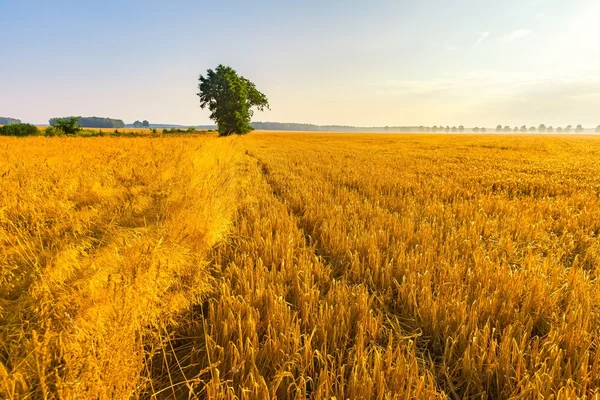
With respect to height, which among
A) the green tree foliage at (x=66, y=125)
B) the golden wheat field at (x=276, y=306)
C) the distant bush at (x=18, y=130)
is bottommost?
the golden wheat field at (x=276, y=306)

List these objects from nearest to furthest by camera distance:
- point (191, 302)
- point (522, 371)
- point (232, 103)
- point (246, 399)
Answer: point (246, 399) < point (522, 371) < point (191, 302) < point (232, 103)

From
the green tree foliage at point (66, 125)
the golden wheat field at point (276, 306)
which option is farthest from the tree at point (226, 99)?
the golden wheat field at point (276, 306)

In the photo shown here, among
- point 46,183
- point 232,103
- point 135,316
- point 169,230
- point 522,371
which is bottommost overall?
point 522,371

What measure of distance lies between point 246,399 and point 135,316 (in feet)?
3.03

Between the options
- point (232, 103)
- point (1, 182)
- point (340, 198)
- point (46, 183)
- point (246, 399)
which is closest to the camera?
point (246, 399)

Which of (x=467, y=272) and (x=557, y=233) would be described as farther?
(x=557, y=233)

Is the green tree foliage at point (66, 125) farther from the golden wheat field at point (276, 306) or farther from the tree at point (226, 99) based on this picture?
the golden wheat field at point (276, 306)

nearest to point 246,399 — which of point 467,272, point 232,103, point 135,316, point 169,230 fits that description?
point 135,316

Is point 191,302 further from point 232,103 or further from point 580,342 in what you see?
point 232,103

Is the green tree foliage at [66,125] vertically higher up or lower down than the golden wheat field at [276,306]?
higher up

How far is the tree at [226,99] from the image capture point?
149 feet

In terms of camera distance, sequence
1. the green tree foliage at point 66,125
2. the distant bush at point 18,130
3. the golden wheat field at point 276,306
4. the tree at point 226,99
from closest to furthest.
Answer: the golden wheat field at point 276,306 → the distant bush at point 18,130 → the green tree foliage at point 66,125 → the tree at point 226,99

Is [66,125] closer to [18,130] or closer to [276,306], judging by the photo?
[18,130]

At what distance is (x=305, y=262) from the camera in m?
2.93
